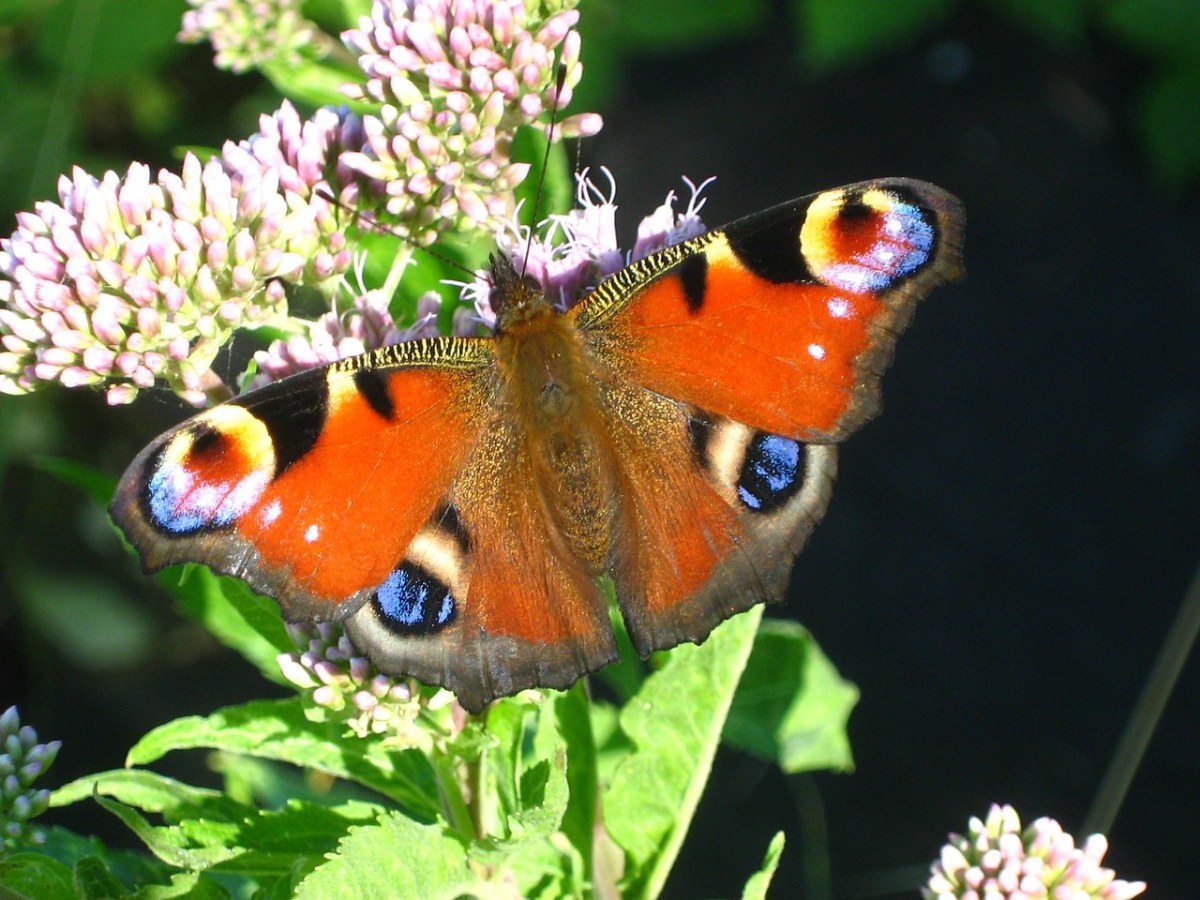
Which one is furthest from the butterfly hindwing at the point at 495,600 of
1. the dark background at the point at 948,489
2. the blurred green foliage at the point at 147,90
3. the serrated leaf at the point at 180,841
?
the blurred green foliage at the point at 147,90

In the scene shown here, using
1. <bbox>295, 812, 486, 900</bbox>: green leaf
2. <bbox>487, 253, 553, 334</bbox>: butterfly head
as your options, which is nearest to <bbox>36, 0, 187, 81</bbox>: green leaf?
<bbox>487, 253, 553, 334</bbox>: butterfly head

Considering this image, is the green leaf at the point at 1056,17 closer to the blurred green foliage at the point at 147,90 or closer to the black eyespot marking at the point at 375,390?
the blurred green foliage at the point at 147,90

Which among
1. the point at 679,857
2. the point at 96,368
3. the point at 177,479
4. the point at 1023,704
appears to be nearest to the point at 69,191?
the point at 96,368

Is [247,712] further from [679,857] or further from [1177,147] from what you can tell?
[1177,147]

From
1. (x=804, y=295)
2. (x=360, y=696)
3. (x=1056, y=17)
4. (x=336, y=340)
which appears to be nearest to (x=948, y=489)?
(x=1056, y=17)

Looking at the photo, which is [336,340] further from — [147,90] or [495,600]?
[147,90]

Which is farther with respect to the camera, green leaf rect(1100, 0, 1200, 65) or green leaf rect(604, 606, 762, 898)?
green leaf rect(1100, 0, 1200, 65)

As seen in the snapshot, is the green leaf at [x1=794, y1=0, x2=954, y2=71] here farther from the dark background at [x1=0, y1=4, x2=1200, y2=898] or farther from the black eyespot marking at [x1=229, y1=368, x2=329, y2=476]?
the black eyespot marking at [x1=229, y1=368, x2=329, y2=476]
